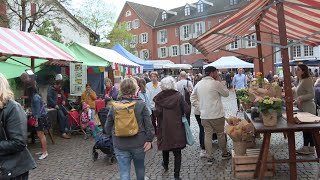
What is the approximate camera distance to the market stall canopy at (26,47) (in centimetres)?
703

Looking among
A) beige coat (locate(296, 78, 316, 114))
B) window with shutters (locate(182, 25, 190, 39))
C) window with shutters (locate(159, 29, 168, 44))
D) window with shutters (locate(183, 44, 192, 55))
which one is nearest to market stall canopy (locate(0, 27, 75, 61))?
beige coat (locate(296, 78, 316, 114))

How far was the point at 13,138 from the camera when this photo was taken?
2557 mm

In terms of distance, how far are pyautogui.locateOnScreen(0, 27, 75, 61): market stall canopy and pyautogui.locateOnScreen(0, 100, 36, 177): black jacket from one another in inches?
175

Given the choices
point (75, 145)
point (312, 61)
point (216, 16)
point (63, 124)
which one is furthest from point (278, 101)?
point (216, 16)

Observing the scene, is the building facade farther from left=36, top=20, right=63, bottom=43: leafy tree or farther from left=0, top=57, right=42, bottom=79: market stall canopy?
left=0, top=57, right=42, bottom=79: market stall canopy

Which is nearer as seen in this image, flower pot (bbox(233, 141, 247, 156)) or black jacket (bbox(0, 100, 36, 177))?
black jacket (bbox(0, 100, 36, 177))

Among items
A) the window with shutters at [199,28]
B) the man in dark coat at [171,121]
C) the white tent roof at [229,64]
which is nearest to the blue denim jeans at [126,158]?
the man in dark coat at [171,121]

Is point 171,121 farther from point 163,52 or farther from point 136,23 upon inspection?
point 136,23

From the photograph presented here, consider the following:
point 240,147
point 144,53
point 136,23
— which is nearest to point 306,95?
point 240,147

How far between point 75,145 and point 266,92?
4.79 metres

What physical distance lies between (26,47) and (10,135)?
18.9 ft

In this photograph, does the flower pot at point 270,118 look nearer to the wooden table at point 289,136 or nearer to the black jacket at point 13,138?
the wooden table at point 289,136

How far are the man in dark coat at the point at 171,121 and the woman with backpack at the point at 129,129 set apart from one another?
100 centimetres

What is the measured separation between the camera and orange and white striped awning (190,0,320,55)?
4492 millimetres
